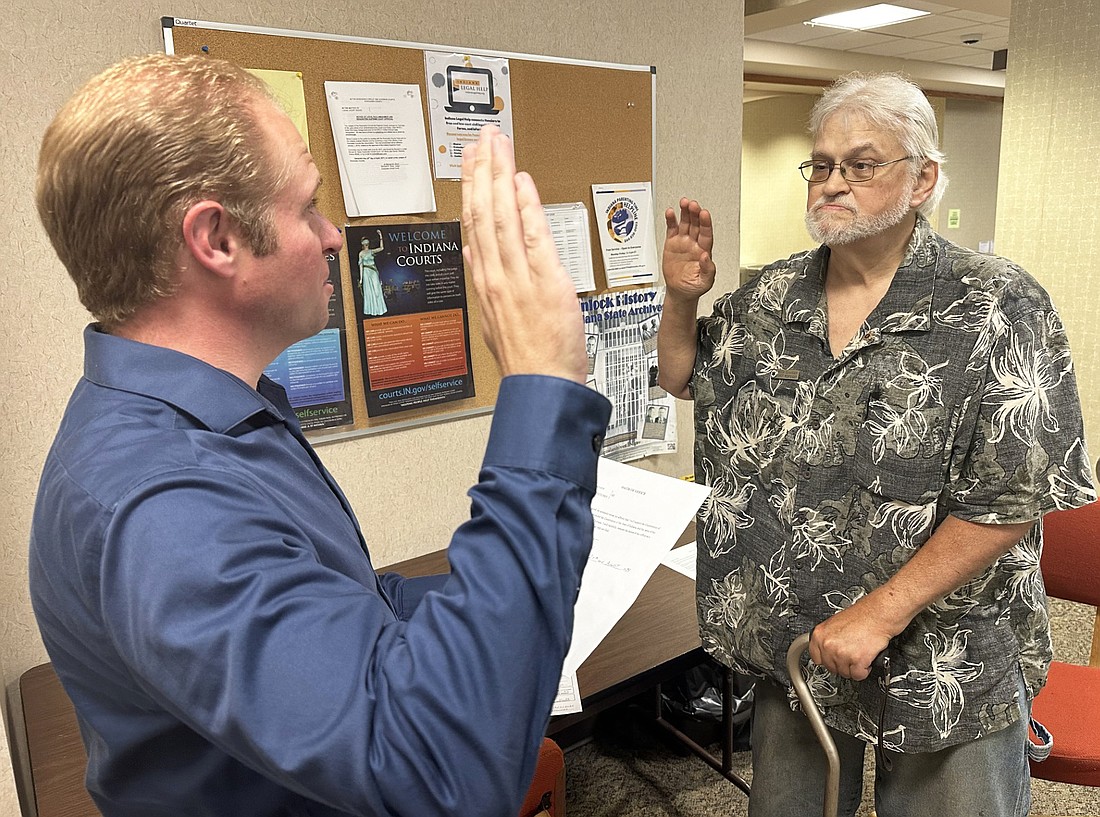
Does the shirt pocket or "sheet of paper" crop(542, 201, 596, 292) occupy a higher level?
"sheet of paper" crop(542, 201, 596, 292)

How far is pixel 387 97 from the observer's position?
6.34 feet

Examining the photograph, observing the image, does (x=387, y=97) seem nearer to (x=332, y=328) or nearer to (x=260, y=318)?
(x=332, y=328)

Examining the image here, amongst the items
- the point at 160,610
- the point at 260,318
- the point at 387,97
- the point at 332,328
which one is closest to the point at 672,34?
the point at 387,97

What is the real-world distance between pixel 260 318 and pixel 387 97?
1.37m

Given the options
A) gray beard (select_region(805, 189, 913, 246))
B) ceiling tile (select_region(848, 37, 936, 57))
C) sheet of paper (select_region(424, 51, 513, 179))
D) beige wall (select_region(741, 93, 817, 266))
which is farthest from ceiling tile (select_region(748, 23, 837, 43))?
gray beard (select_region(805, 189, 913, 246))

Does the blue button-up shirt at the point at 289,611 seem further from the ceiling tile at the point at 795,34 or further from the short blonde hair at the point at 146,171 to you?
the ceiling tile at the point at 795,34

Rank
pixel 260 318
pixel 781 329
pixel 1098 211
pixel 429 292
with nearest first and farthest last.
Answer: pixel 260 318 < pixel 781 329 < pixel 429 292 < pixel 1098 211

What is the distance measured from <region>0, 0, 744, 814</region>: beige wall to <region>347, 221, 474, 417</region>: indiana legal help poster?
0.12 metres

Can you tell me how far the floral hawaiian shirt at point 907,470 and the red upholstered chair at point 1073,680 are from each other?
49 centimetres

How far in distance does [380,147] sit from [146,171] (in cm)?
137

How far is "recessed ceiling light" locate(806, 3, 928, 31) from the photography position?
5164mm

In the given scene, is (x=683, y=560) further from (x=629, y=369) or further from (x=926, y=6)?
(x=926, y=6)

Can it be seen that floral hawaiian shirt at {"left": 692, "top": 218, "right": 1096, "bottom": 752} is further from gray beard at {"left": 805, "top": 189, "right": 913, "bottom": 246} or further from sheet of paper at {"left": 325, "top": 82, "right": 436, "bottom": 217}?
sheet of paper at {"left": 325, "top": 82, "right": 436, "bottom": 217}

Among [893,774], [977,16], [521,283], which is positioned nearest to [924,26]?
[977,16]
